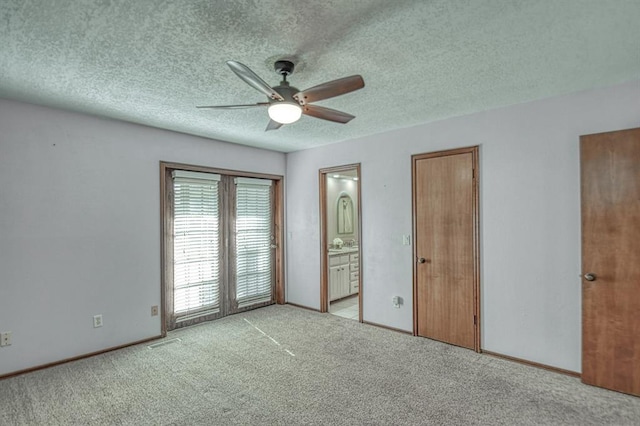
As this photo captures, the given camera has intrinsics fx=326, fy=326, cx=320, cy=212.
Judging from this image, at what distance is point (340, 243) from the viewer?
19.5ft

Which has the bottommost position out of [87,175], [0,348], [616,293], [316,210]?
[0,348]

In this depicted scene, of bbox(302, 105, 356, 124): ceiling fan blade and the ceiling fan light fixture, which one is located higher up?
bbox(302, 105, 356, 124): ceiling fan blade

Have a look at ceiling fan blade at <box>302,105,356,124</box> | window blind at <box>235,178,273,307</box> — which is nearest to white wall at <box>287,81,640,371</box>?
ceiling fan blade at <box>302,105,356,124</box>

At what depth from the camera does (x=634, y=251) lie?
250 centimetres

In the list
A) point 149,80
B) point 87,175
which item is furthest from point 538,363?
point 87,175

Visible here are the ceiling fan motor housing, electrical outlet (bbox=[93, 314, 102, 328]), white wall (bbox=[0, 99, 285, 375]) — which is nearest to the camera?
the ceiling fan motor housing

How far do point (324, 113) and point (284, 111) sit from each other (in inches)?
14.4

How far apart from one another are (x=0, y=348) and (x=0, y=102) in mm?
2150

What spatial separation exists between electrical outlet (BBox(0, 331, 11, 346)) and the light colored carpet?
12.7 inches

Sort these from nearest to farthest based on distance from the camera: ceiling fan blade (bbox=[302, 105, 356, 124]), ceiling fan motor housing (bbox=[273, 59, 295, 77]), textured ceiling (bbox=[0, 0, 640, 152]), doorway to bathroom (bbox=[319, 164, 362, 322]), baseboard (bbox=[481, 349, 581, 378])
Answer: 1. textured ceiling (bbox=[0, 0, 640, 152])
2. ceiling fan motor housing (bbox=[273, 59, 295, 77])
3. ceiling fan blade (bbox=[302, 105, 356, 124])
4. baseboard (bbox=[481, 349, 581, 378])
5. doorway to bathroom (bbox=[319, 164, 362, 322])

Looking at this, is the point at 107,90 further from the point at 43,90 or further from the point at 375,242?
the point at 375,242

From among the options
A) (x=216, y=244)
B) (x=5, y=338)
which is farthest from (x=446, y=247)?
A: (x=5, y=338)

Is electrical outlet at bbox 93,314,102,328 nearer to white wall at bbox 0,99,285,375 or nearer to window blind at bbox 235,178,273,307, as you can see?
white wall at bbox 0,99,285,375

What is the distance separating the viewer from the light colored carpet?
2281 mm
